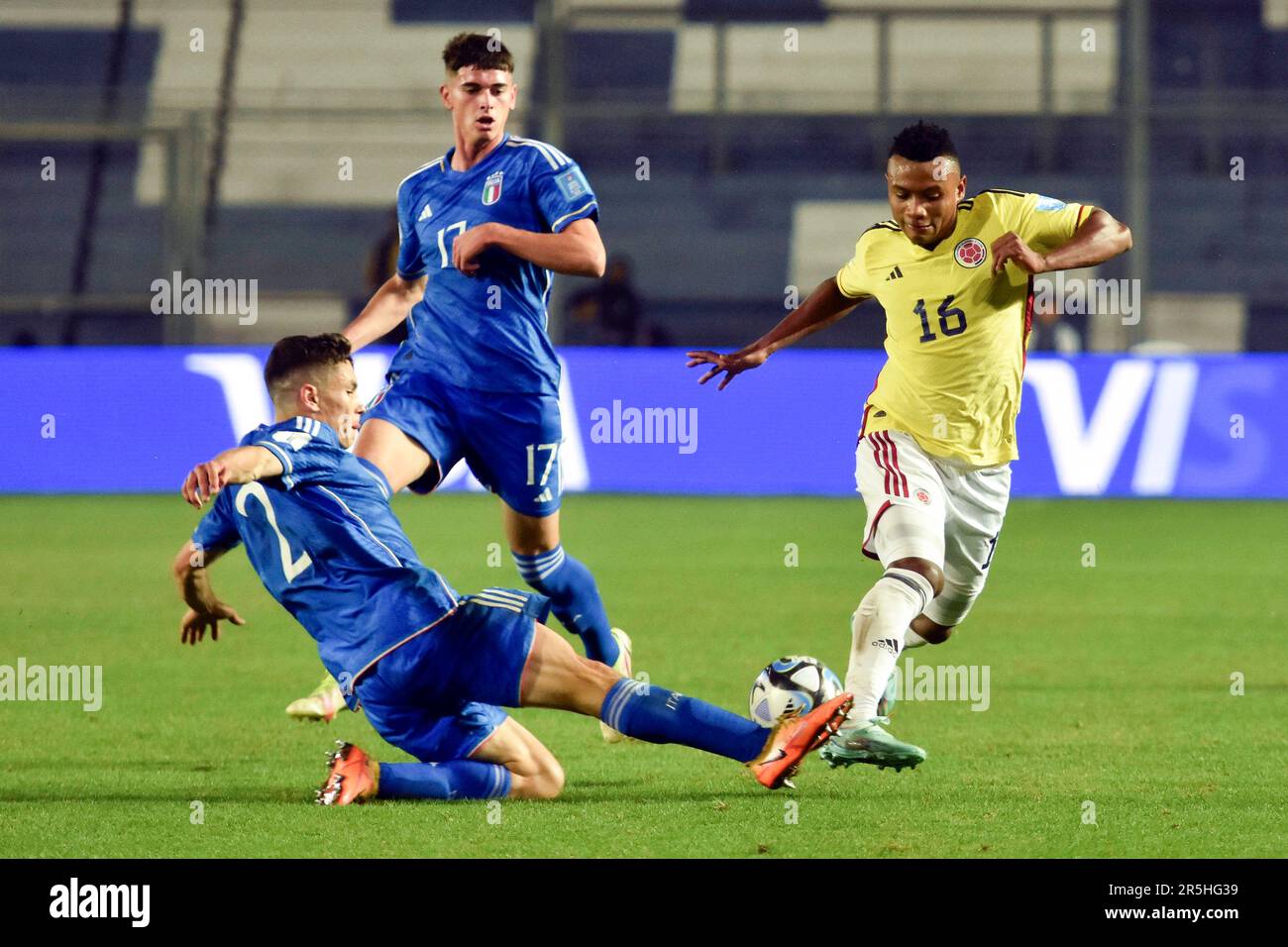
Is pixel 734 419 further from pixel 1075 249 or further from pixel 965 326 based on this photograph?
pixel 1075 249

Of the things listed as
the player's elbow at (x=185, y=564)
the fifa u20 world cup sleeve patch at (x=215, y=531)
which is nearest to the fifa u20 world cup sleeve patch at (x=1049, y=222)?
the fifa u20 world cup sleeve patch at (x=215, y=531)

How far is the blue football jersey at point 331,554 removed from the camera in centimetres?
499

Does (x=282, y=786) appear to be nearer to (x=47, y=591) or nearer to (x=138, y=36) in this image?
(x=47, y=591)

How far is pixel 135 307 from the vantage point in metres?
19.0

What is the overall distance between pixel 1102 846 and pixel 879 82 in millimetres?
18131

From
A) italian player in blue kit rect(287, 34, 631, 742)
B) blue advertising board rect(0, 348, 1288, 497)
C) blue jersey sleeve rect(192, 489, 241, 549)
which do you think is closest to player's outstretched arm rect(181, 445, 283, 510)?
blue jersey sleeve rect(192, 489, 241, 549)

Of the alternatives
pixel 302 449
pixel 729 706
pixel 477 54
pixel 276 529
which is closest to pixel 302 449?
pixel 302 449

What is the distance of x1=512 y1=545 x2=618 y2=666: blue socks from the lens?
261 inches

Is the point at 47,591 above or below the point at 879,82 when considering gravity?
below

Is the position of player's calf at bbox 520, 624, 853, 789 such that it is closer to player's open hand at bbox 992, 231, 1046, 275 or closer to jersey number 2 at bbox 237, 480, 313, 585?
jersey number 2 at bbox 237, 480, 313, 585

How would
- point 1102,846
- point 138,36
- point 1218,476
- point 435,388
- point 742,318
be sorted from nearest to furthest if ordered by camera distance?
point 1102,846, point 435,388, point 1218,476, point 742,318, point 138,36

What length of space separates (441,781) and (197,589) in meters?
0.85

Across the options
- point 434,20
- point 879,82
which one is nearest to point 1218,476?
point 879,82

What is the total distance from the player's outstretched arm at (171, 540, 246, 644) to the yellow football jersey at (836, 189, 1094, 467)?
223 cm
